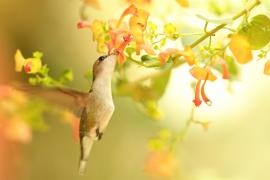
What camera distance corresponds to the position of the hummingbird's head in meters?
0.42

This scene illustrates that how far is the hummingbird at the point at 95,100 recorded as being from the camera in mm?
423

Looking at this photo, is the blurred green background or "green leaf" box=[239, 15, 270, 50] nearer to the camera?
"green leaf" box=[239, 15, 270, 50]

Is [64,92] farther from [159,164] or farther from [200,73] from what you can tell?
[159,164]

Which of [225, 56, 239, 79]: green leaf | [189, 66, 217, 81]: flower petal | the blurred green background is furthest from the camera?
the blurred green background

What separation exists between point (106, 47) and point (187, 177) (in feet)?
2.93

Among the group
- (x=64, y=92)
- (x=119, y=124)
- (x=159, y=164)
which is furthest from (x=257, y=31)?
(x=119, y=124)

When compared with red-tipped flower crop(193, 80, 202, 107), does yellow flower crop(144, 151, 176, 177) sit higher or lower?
lower

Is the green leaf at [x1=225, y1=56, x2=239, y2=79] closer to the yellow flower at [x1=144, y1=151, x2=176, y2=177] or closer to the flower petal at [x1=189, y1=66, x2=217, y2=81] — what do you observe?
the yellow flower at [x1=144, y1=151, x2=176, y2=177]

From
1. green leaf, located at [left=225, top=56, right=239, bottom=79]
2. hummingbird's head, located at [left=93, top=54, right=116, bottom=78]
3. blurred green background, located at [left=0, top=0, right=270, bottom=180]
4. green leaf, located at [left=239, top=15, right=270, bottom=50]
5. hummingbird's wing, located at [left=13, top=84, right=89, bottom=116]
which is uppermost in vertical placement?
green leaf, located at [left=239, top=15, right=270, bottom=50]

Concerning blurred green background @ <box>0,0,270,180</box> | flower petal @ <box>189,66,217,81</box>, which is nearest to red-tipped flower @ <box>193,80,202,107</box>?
flower petal @ <box>189,66,217,81</box>

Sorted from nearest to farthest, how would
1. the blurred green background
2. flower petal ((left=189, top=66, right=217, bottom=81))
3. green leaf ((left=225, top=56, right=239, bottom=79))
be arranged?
flower petal ((left=189, top=66, right=217, bottom=81)), green leaf ((left=225, top=56, right=239, bottom=79)), the blurred green background

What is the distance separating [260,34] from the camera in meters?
0.44

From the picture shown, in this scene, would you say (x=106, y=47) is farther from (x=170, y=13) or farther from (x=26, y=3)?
(x=26, y=3)

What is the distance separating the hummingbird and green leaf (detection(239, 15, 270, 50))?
102 mm
